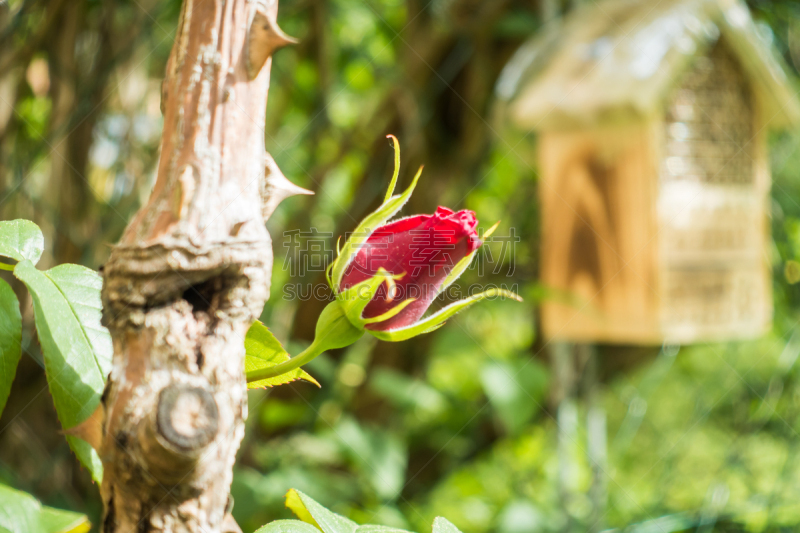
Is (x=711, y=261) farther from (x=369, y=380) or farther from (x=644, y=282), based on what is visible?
(x=369, y=380)

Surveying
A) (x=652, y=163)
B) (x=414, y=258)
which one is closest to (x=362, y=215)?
(x=652, y=163)

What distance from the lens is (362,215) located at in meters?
0.91

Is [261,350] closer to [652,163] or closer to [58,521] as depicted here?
[58,521]

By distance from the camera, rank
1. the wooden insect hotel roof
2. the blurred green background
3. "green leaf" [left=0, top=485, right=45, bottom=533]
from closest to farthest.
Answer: "green leaf" [left=0, top=485, right=45, bottom=533], the wooden insect hotel roof, the blurred green background

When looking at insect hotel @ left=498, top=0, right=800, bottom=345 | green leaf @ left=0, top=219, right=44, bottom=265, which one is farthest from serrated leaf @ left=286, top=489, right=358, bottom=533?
insect hotel @ left=498, top=0, right=800, bottom=345

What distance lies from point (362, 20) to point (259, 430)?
84 cm

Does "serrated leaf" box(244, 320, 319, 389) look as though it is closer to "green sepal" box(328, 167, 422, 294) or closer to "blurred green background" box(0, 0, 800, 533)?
"green sepal" box(328, 167, 422, 294)

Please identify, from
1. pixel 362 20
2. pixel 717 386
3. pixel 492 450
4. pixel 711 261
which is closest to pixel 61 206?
pixel 362 20

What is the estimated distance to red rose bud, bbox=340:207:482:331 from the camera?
0.70 feet

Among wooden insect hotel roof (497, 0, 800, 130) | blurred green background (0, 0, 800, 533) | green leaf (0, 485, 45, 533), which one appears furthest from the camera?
blurred green background (0, 0, 800, 533)

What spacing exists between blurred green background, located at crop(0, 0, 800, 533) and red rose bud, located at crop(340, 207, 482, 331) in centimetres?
49

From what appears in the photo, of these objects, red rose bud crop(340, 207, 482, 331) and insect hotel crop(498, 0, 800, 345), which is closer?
red rose bud crop(340, 207, 482, 331)

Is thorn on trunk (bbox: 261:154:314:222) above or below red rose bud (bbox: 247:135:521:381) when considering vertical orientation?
above

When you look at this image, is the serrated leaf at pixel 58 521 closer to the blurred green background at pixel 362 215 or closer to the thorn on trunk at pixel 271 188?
the thorn on trunk at pixel 271 188
